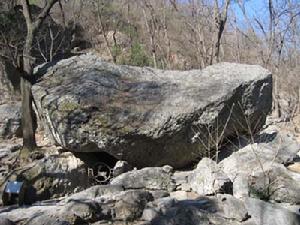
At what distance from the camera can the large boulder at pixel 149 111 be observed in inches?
308

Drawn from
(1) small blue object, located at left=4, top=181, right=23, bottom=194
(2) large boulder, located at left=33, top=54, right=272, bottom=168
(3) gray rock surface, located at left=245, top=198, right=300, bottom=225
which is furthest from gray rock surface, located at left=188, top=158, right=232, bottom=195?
(1) small blue object, located at left=4, top=181, right=23, bottom=194

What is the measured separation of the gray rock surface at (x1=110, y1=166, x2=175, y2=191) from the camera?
688 centimetres

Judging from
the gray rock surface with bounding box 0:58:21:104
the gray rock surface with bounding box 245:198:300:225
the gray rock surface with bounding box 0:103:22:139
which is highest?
the gray rock surface with bounding box 0:58:21:104

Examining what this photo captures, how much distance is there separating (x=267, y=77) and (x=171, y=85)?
1693 mm

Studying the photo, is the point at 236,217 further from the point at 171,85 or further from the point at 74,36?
the point at 74,36

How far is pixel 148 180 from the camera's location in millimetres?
6930

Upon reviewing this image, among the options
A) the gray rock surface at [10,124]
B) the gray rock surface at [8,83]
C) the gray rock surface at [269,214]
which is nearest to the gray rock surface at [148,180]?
the gray rock surface at [269,214]

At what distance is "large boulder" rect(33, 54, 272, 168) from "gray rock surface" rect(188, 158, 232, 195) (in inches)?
42.1

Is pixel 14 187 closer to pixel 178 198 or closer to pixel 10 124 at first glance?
pixel 178 198

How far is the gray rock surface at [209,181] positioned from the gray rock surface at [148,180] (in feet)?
1.05

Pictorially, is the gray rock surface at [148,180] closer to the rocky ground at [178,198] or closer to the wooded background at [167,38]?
the rocky ground at [178,198]

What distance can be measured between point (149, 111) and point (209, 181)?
6.26ft

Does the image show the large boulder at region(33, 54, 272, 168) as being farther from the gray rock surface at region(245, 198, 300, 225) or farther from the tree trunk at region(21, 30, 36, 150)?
the gray rock surface at region(245, 198, 300, 225)

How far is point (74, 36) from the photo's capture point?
1816 centimetres
